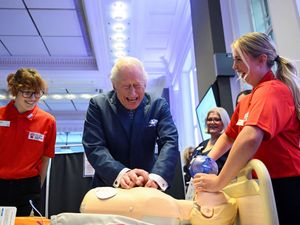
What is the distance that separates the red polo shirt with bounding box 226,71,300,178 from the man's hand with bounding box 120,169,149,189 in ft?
1.23

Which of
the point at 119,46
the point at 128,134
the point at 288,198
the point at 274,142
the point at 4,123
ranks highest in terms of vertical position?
the point at 119,46

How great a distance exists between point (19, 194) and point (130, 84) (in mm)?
838

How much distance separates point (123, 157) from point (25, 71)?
0.79 m

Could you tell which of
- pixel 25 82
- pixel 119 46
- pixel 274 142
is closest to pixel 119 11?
pixel 119 46

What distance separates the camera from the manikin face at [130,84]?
4.17ft

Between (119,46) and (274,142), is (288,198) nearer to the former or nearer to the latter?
(274,142)

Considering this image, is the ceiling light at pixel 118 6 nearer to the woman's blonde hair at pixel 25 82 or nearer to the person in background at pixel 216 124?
the person in background at pixel 216 124

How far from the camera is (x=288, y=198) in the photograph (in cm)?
93

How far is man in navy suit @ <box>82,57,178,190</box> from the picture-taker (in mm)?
1272

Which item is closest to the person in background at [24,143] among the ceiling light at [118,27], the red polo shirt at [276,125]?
the red polo shirt at [276,125]

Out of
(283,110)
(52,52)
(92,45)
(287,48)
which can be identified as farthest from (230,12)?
(52,52)

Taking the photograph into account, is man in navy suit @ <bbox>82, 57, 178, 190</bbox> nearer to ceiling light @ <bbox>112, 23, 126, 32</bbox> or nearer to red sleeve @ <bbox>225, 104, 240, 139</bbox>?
red sleeve @ <bbox>225, 104, 240, 139</bbox>

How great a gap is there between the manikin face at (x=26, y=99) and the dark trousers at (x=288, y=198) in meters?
1.30

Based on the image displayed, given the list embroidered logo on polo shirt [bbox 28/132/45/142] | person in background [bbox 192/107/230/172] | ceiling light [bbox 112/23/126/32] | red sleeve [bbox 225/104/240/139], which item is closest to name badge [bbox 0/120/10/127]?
embroidered logo on polo shirt [bbox 28/132/45/142]
